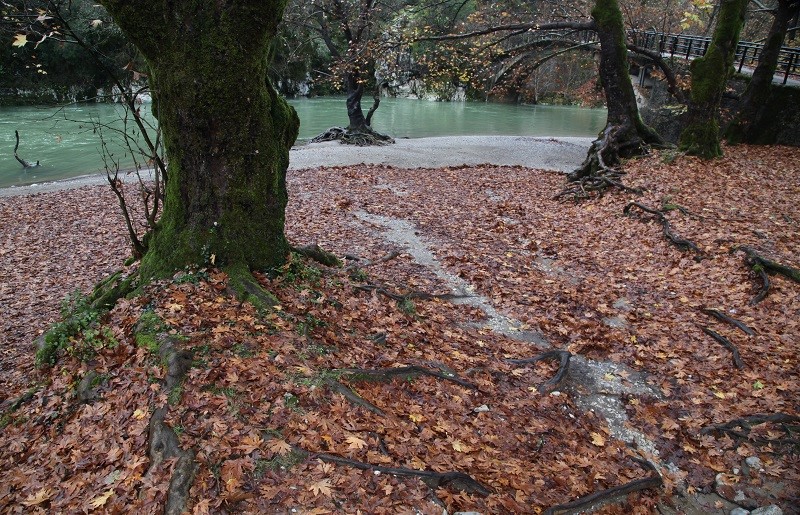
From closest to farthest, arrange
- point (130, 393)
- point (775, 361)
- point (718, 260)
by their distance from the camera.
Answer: point (130, 393) < point (775, 361) < point (718, 260)

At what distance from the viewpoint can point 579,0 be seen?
28750mm

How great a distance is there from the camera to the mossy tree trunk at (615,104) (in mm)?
15258

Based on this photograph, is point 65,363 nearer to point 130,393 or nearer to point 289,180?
point 130,393

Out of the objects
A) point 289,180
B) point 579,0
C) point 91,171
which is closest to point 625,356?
point 289,180

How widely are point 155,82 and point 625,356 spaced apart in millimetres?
6204

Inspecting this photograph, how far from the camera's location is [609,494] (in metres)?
4.07

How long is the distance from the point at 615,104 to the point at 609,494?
49.3 feet

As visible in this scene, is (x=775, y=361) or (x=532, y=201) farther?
(x=532, y=201)

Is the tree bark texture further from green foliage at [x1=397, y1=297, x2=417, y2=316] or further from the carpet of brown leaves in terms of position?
green foliage at [x1=397, y1=297, x2=417, y2=316]

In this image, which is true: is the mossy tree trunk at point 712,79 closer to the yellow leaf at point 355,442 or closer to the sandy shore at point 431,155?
the sandy shore at point 431,155

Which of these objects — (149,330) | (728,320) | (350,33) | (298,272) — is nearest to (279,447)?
(149,330)

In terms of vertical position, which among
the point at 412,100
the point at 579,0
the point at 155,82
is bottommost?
the point at 412,100

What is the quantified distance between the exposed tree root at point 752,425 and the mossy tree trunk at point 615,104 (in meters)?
11.3

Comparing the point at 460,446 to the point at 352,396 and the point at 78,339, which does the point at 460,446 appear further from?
the point at 78,339
